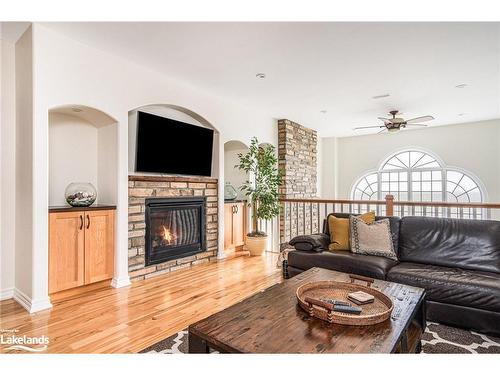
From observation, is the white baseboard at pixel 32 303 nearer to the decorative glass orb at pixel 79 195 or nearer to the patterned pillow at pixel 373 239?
the decorative glass orb at pixel 79 195

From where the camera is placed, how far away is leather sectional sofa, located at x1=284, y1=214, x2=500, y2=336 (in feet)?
7.50

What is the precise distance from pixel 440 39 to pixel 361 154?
527 centimetres

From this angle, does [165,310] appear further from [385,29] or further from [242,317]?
[385,29]

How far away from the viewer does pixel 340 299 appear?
1.81m

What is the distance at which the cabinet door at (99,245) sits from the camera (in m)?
3.08

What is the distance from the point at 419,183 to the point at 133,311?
22.7 feet

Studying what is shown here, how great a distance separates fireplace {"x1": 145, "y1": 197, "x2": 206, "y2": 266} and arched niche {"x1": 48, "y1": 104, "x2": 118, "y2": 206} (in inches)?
23.5

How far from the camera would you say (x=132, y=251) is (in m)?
3.49

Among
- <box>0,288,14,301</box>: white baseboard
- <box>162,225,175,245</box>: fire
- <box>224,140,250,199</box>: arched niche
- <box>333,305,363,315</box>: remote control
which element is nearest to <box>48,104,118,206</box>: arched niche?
A: <box>162,225,175,245</box>: fire

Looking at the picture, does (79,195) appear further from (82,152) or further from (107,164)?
(82,152)

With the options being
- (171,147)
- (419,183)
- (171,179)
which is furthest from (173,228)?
(419,183)

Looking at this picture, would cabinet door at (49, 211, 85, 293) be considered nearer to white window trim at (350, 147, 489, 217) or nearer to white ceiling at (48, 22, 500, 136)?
white ceiling at (48, 22, 500, 136)

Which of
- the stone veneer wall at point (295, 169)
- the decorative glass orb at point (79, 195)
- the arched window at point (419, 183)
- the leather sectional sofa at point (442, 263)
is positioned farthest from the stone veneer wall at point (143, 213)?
the arched window at point (419, 183)
